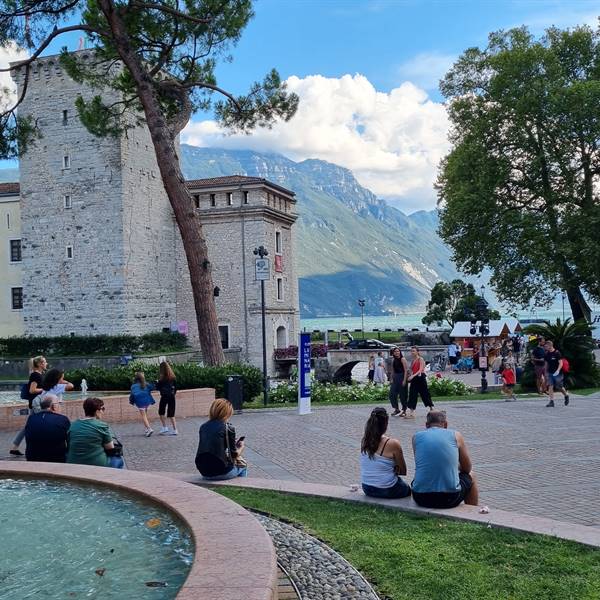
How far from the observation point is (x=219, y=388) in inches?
721

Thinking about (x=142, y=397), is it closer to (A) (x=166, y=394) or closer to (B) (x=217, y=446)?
(A) (x=166, y=394)

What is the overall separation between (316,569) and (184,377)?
1350cm

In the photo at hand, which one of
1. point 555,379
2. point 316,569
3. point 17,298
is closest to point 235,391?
point 555,379

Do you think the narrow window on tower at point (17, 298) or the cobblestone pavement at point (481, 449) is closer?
the cobblestone pavement at point (481, 449)

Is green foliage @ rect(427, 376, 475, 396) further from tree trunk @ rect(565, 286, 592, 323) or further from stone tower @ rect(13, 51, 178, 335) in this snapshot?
stone tower @ rect(13, 51, 178, 335)

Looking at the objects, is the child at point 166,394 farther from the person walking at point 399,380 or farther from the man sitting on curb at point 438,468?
the man sitting on curb at point 438,468

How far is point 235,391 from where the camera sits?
17531mm

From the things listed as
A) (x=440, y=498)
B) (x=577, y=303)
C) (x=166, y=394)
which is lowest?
(x=440, y=498)

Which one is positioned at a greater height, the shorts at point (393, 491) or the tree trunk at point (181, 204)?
the tree trunk at point (181, 204)

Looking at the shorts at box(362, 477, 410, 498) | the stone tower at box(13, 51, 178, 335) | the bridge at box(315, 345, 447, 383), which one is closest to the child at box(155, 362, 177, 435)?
the shorts at box(362, 477, 410, 498)

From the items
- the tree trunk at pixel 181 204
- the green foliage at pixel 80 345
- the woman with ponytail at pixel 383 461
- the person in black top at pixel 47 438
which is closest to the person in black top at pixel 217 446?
the person in black top at pixel 47 438

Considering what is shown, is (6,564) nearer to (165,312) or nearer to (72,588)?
(72,588)

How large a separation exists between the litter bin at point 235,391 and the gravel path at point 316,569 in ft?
37.2

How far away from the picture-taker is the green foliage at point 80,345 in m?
39.6
